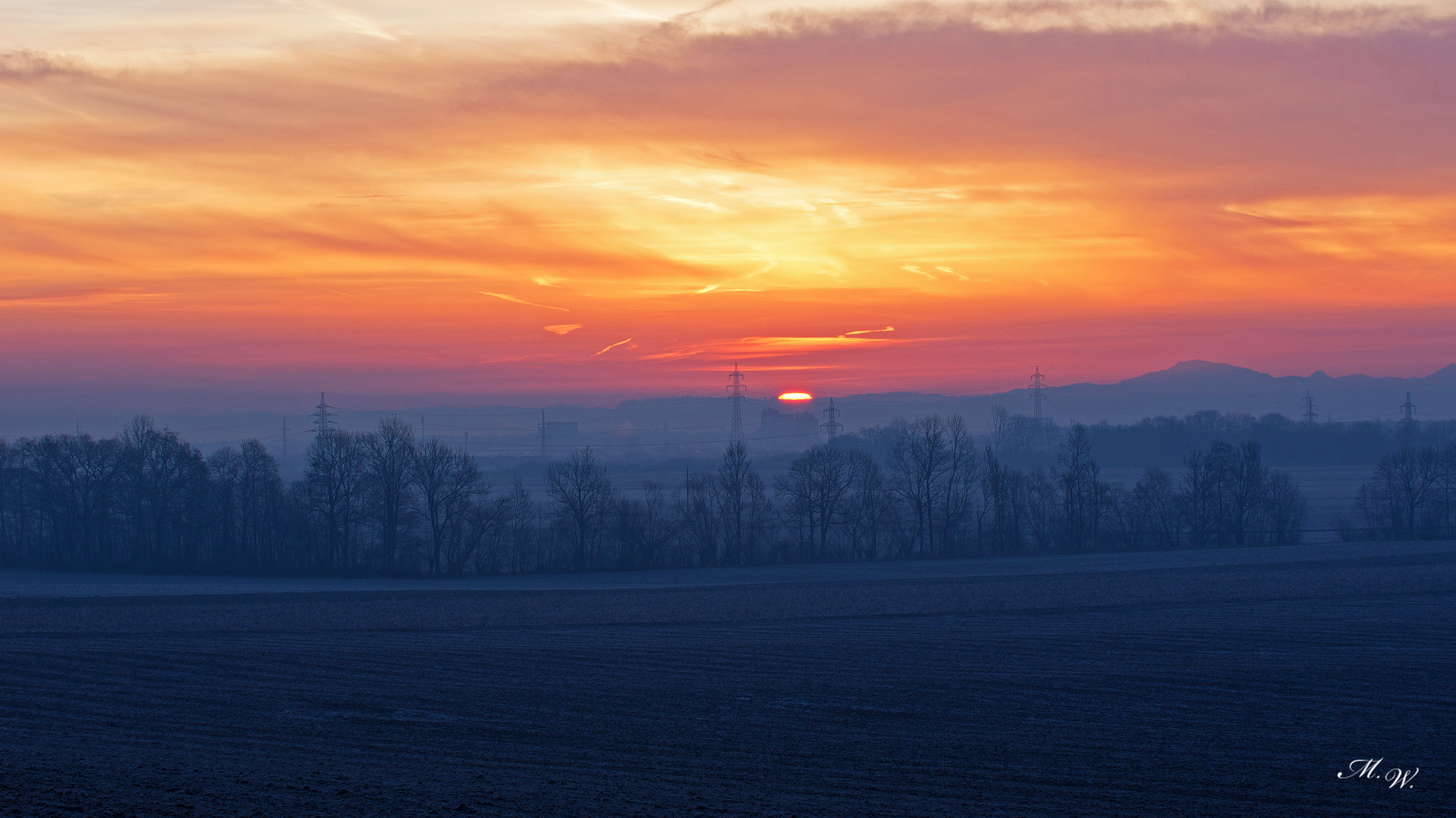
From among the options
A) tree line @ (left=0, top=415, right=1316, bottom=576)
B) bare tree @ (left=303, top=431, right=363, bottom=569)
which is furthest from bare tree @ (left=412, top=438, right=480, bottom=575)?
bare tree @ (left=303, top=431, right=363, bottom=569)

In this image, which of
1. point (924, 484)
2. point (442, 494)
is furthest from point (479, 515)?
point (924, 484)

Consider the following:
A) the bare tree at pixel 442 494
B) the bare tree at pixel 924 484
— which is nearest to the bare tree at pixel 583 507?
the bare tree at pixel 442 494

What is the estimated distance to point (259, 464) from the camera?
2739 inches

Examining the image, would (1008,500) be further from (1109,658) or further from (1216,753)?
(1216,753)

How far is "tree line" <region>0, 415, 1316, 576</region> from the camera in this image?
6341 centimetres

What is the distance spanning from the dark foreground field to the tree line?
1314 inches

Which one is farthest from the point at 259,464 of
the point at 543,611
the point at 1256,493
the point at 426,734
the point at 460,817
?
the point at 1256,493

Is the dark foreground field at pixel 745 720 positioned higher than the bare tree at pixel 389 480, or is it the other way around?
the bare tree at pixel 389 480
